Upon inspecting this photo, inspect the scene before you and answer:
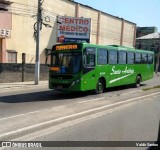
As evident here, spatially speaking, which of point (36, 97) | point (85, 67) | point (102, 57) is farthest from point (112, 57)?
point (36, 97)

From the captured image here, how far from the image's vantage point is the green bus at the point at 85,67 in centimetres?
1573

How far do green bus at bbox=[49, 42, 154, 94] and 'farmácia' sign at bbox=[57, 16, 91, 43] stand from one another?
51.4 feet

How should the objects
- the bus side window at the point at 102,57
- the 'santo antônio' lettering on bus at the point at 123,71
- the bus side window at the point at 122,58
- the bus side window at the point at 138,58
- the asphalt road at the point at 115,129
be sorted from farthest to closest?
1. the bus side window at the point at 138,58
2. the bus side window at the point at 122,58
3. the 'santo antônio' lettering on bus at the point at 123,71
4. the bus side window at the point at 102,57
5. the asphalt road at the point at 115,129

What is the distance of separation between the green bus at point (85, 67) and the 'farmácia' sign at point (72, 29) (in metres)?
15.7

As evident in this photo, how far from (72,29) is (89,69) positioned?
797 inches

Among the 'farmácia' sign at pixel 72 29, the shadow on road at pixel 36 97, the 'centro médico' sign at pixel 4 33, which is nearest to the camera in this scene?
the shadow on road at pixel 36 97

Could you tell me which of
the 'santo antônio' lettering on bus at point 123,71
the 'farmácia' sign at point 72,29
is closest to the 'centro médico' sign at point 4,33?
the 'farmácia' sign at point 72,29

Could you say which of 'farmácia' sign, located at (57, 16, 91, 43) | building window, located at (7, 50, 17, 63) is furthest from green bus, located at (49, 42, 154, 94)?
'farmácia' sign, located at (57, 16, 91, 43)

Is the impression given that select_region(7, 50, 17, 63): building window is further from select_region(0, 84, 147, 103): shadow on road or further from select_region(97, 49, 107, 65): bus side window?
select_region(97, 49, 107, 65): bus side window

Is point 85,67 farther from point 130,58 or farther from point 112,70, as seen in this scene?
point 130,58

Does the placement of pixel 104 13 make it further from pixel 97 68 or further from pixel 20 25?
pixel 97 68

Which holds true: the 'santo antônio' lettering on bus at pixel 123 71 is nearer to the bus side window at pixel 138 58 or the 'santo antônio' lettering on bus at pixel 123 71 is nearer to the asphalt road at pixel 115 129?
the bus side window at pixel 138 58

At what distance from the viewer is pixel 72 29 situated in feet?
118

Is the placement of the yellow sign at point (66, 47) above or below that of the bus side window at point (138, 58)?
above
